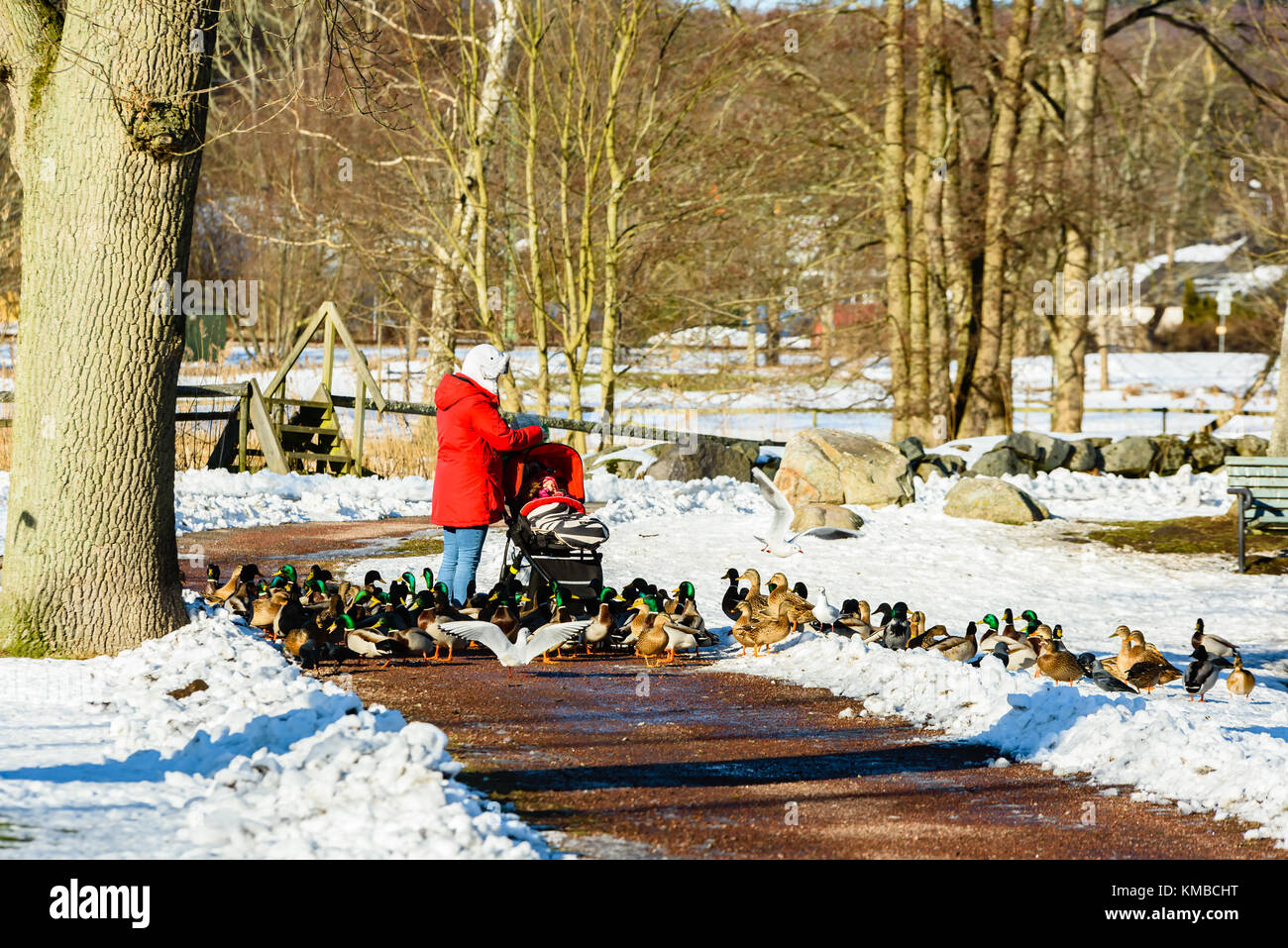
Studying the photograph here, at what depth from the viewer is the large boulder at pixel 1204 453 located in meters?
20.7

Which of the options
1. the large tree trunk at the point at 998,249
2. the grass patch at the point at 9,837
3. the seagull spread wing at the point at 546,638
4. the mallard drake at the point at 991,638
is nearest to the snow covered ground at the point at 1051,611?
the mallard drake at the point at 991,638

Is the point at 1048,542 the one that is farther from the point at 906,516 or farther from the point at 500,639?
the point at 500,639

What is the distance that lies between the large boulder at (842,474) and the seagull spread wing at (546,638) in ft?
27.5

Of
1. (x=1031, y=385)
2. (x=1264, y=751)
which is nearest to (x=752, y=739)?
(x=1264, y=751)

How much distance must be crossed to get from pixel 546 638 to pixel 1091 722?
3078 mm

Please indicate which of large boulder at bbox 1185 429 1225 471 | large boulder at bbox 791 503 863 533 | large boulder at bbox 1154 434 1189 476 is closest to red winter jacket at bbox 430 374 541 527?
large boulder at bbox 791 503 863 533

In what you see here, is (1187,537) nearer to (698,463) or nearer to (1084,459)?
(1084,459)

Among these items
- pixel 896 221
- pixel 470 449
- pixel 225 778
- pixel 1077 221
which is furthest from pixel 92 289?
pixel 1077 221

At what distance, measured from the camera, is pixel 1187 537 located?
1488 cm

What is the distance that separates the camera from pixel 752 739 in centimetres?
660

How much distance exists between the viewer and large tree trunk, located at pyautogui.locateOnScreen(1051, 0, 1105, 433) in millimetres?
23000

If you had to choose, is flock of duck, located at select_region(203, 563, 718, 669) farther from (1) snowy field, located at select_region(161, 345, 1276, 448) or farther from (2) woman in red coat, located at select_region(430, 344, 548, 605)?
(1) snowy field, located at select_region(161, 345, 1276, 448)

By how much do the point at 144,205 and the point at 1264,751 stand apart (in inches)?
254

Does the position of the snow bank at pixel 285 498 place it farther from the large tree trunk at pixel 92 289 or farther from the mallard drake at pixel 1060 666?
the mallard drake at pixel 1060 666
